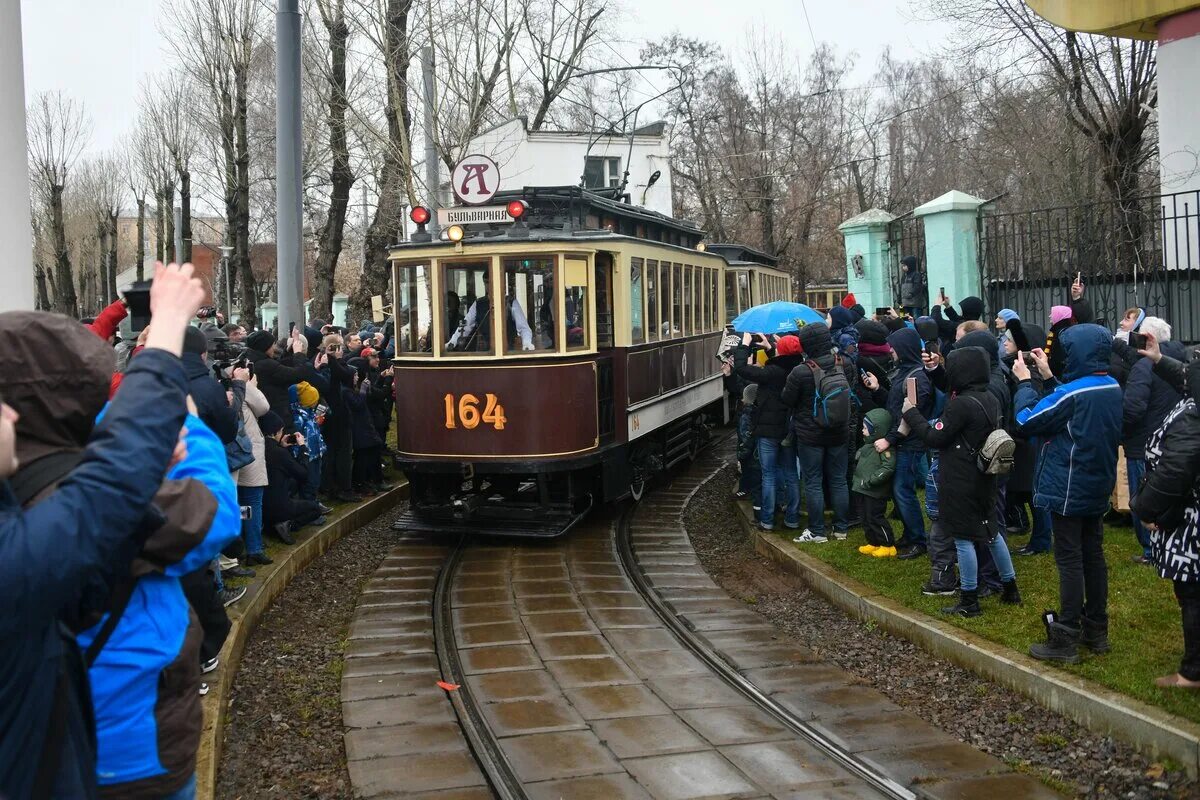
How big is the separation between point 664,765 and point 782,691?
1.32 metres

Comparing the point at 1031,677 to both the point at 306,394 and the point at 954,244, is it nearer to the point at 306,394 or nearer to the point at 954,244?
the point at 306,394

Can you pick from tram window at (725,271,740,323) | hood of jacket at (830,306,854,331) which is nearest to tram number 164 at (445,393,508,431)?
hood of jacket at (830,306,854,331)

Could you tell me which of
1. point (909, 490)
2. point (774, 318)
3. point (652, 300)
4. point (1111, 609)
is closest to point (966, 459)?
point (1111, 609)

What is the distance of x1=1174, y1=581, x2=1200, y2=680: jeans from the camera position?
5289mm

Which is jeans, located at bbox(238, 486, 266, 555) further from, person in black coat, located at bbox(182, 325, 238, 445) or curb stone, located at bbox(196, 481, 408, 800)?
person in black coat, located at bbox(182, 325, 238, 445)

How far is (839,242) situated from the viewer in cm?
4209

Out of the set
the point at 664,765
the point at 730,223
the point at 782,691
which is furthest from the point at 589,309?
the point at 730,223

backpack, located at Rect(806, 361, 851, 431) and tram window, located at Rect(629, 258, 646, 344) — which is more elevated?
tram window, located at Rect(629, 258, 646, 344)

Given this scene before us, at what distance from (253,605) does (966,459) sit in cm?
478

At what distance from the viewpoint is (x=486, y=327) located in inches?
403

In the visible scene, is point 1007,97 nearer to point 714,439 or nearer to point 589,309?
point 714,439

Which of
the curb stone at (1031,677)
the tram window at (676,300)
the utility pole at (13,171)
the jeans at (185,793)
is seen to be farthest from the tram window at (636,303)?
the jeans at (185,793)

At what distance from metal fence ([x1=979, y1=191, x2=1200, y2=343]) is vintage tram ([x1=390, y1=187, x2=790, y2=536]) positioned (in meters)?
4.58

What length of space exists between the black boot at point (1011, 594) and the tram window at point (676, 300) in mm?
6745
